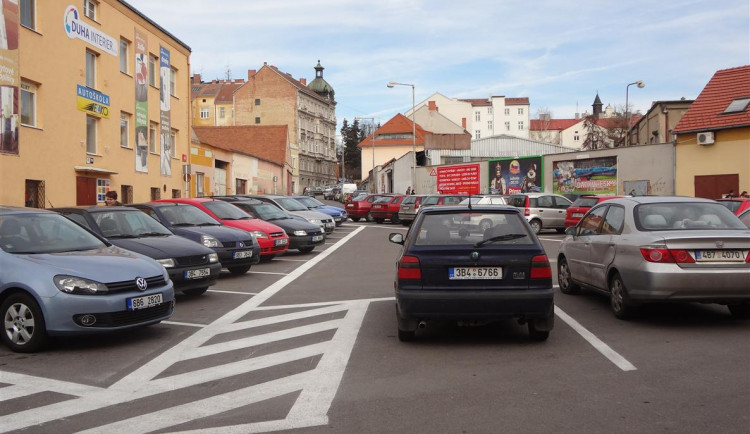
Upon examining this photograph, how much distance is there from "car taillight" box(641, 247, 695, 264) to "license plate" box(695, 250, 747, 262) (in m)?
0.11

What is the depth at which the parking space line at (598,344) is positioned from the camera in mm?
6254

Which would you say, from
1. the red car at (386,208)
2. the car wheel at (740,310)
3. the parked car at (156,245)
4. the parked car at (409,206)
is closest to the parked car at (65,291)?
the parked car at (156,245)

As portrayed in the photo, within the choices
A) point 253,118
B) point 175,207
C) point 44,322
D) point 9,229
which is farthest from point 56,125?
point 253,118

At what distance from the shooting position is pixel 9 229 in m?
7.71

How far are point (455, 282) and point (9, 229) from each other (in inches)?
199

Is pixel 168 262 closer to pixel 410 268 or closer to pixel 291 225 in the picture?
pixel 410 268

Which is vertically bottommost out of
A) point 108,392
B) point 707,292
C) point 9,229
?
point 108,392

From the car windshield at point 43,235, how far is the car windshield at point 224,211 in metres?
7.76

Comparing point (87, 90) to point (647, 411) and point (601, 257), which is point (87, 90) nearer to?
point (601, 257)

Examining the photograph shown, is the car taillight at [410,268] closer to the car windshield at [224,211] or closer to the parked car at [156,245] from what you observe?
the parked car at [156,245]

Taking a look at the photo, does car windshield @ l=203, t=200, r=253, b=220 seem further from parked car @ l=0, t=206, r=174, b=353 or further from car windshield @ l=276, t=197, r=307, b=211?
parked car @ l=0, t=206, r=174, b=353

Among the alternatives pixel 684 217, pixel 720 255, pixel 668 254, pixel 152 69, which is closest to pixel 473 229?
pixel 668 254

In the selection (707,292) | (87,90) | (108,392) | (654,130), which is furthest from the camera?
(654,130)

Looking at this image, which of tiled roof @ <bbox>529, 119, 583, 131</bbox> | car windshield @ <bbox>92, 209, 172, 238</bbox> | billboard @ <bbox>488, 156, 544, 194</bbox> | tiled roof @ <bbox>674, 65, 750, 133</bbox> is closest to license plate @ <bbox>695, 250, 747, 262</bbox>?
car windshield @ <bbox>92, 209, 172, 238</bbox>
